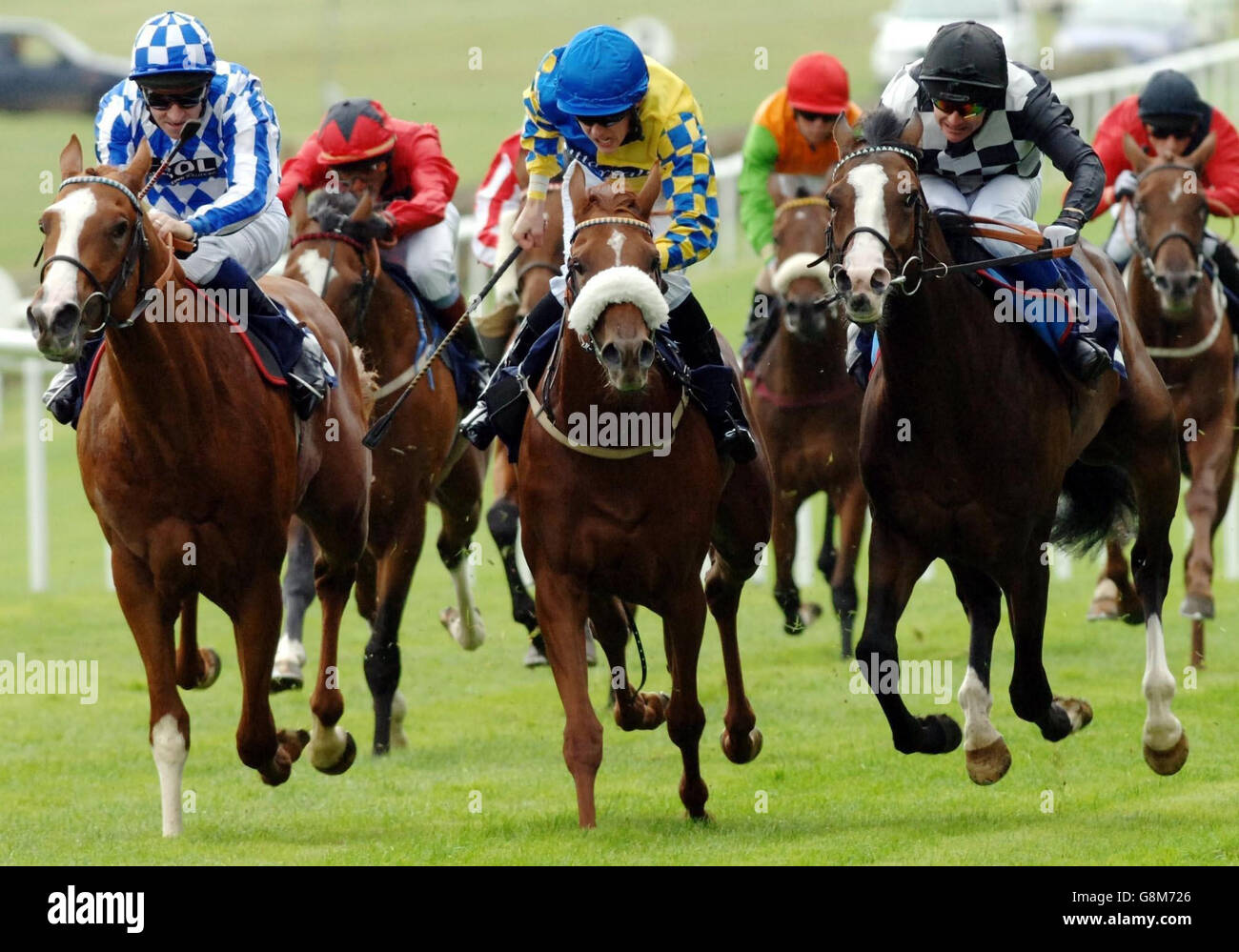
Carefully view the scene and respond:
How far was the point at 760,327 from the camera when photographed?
9984 mm

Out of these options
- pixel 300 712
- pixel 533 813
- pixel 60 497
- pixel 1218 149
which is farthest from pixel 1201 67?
pixel 533 813

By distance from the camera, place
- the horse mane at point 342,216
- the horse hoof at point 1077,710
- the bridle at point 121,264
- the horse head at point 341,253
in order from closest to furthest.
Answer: the bridle at point 121,264
the horse hoof at point 1077,710
the horse head at point 341,253
the horse mane at point 342,216

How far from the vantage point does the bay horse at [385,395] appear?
8.22 m

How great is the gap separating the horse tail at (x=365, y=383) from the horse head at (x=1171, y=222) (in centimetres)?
336

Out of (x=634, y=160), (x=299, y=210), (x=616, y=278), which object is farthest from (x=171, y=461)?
(x=299, y=210)

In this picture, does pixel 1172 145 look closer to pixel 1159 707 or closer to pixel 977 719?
pixel 1159 707

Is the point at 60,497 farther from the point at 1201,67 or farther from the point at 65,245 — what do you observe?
the point at 1201,67

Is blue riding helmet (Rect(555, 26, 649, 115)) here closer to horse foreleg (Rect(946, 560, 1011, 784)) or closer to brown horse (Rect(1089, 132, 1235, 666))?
horse foreleg (Rect(946, 560, 1011, 784))

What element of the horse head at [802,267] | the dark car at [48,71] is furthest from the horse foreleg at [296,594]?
the dark car at [48,71]

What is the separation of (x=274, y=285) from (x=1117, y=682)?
12.9ft

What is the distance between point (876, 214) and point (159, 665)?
8.00 feet

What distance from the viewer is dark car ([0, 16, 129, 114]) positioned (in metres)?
31.3

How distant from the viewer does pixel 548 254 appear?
9.27 metres

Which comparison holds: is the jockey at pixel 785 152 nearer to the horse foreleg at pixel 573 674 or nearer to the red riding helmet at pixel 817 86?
the red riding helmet at pixel 817 86
